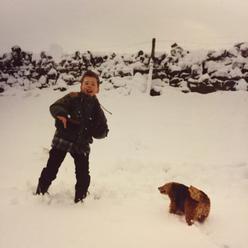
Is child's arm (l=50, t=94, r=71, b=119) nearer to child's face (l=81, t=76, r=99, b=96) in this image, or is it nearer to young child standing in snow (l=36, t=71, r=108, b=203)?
young child standing in snow (l=36, t=71, r=108, b=203)

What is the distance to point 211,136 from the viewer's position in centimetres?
619

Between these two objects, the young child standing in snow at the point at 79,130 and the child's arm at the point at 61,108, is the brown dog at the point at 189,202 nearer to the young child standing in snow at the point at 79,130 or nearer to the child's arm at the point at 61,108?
the young child standing in snow at the point at 79,130

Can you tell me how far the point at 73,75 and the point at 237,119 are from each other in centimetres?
339

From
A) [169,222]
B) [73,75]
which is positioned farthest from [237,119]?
[169,222]

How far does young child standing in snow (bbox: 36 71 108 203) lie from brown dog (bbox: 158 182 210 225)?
690mm

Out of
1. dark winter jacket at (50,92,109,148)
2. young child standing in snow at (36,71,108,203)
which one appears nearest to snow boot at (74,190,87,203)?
young child standing in snow at (36,71,108,203)

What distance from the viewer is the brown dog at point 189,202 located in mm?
3066

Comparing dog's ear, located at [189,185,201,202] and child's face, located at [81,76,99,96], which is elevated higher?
child's face, located at [81,76,99,96]

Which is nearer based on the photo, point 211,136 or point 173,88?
point 211,136

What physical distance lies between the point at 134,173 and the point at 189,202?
1892 mm

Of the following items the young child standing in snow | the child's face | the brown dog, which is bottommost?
the brown dog

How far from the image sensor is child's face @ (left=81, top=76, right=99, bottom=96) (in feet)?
11.1

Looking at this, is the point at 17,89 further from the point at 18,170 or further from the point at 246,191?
the point at 246,191

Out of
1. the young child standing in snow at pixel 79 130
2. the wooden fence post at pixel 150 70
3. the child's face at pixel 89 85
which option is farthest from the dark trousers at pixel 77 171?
the wooden fence post at pixel 150 70
